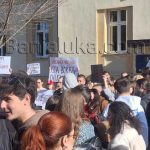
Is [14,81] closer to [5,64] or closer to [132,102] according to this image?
[132,102]

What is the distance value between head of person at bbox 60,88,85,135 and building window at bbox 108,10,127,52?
1763 centimetres

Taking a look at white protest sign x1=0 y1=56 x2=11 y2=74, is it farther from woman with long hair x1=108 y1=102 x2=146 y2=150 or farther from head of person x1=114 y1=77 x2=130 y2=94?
woman with long hair x1=108 y1=102 x2=146 y2=150

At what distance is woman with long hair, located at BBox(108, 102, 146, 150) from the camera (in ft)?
19.1

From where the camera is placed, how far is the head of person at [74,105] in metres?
5.37

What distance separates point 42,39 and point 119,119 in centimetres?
2182

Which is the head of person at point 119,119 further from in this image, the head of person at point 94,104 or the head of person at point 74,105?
the head of person at point 94,104

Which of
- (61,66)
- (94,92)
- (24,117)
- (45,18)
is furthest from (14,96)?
(45,18)

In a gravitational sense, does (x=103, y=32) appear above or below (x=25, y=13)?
below

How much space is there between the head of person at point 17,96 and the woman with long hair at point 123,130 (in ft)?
4.33

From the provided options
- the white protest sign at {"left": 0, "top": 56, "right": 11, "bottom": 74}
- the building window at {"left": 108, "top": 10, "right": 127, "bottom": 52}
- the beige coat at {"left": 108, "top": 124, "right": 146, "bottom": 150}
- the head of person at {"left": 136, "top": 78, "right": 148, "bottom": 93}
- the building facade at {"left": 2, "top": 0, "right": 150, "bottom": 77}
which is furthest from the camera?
the building window at {"left": 108, "top": 10, "right": 127, "bottom": 52}

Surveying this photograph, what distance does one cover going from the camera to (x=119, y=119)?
5.95 metres

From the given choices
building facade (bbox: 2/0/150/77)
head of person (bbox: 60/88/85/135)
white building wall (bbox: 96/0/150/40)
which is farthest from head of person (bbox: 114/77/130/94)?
white building wall (bbox: 96/0/150/40)

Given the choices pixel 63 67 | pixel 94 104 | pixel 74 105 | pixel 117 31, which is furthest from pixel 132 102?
pixel 117 31

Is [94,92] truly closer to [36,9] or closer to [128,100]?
[128,100]
